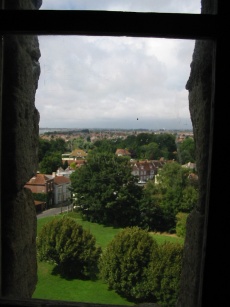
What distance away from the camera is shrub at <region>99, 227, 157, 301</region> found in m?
1.53

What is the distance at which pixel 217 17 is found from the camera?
3.32ft

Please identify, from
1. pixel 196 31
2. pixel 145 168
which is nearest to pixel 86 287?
pixel 145 168

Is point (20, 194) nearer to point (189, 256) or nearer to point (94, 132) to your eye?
point (94, 132)

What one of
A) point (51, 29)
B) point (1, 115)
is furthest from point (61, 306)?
point (51, 29)

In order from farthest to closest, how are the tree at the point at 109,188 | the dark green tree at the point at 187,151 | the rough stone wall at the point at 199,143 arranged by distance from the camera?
the tree at the point at 109,188
the dark green tree at the point at 187,151
the rough stone wall at the point at 199,143

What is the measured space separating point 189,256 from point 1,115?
92 cm

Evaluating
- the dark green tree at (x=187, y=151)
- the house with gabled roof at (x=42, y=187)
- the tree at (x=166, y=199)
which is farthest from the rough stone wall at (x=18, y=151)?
the dark green tree at (x=187, y=151)

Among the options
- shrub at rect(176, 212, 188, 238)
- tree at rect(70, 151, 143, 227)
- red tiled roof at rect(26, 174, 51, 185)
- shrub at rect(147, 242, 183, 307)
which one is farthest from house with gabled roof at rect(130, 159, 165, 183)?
red tiled roof at rect(26, 174, 51, 185)

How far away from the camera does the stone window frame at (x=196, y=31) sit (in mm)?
1012

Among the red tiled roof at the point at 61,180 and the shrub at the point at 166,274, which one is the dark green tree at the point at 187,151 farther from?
the red tiled roof at the point at 61,180

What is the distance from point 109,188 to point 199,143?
467 millimetres

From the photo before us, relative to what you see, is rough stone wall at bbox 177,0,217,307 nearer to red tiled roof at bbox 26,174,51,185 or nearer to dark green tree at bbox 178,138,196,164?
dark green tree at bbox 178,138,196,164

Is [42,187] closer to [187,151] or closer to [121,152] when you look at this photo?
[121,152]

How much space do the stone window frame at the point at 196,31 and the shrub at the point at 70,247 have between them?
640mm
